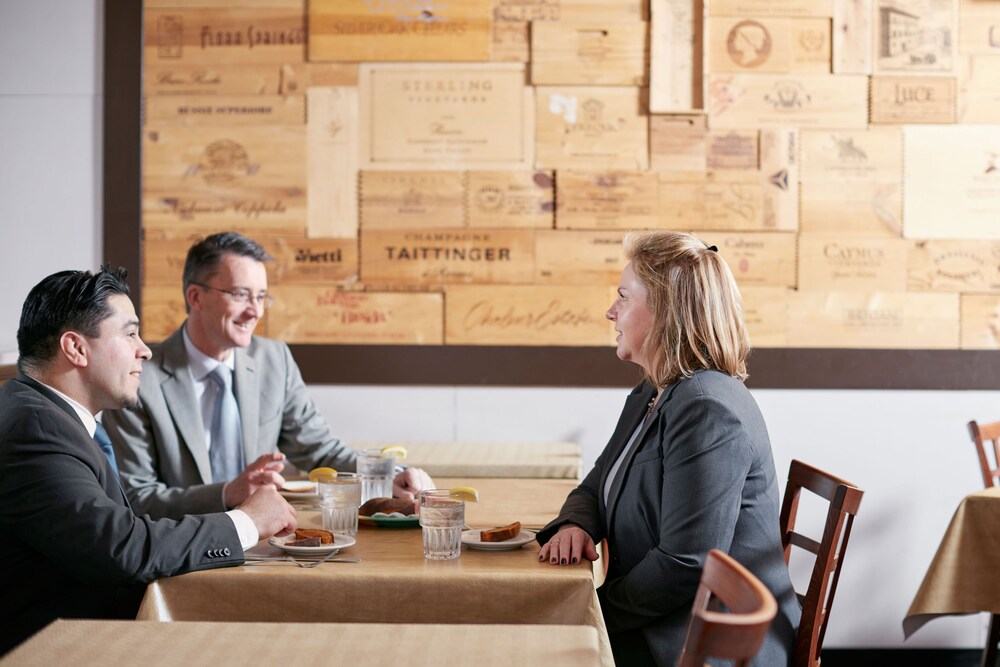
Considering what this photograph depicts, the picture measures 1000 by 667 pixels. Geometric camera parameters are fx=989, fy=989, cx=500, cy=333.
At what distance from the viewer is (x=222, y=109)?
3725mm

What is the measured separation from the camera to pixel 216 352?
9.21 feet

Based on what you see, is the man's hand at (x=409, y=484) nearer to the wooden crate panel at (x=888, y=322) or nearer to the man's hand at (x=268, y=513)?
the man's hand at (x=268, y=513)

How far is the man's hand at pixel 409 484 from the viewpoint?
2422mm

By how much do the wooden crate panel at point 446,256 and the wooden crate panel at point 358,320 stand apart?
0.25 feet

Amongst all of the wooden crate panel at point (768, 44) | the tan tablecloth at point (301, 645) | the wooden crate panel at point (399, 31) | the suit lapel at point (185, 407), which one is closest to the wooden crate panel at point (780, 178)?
the wooden crate panel at point (768, 44)

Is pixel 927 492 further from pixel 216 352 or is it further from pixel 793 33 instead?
pixel 216 352

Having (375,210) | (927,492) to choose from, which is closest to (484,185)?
(375,210)

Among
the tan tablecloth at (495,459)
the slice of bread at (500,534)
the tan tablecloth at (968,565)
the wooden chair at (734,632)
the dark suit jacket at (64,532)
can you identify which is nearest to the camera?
the wooden chair at (734,632)

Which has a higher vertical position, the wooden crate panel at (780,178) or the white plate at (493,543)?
the wooden crate panel at (780,178)

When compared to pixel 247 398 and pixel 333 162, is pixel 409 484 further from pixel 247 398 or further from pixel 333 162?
pixel 333 162

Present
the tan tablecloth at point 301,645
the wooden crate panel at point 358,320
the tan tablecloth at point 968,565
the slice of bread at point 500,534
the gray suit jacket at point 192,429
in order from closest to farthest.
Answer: the tan tablecloth at point 301,645, the slice of bread at point 500,534, the gray suit jacket at point 192,429, the tan tablecloth at point 968,565, the wooden crate panel at point 358,320

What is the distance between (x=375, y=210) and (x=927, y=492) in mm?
2301

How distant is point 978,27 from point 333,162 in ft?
7.95

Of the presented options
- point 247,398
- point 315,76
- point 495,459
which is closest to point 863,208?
point 495,459
